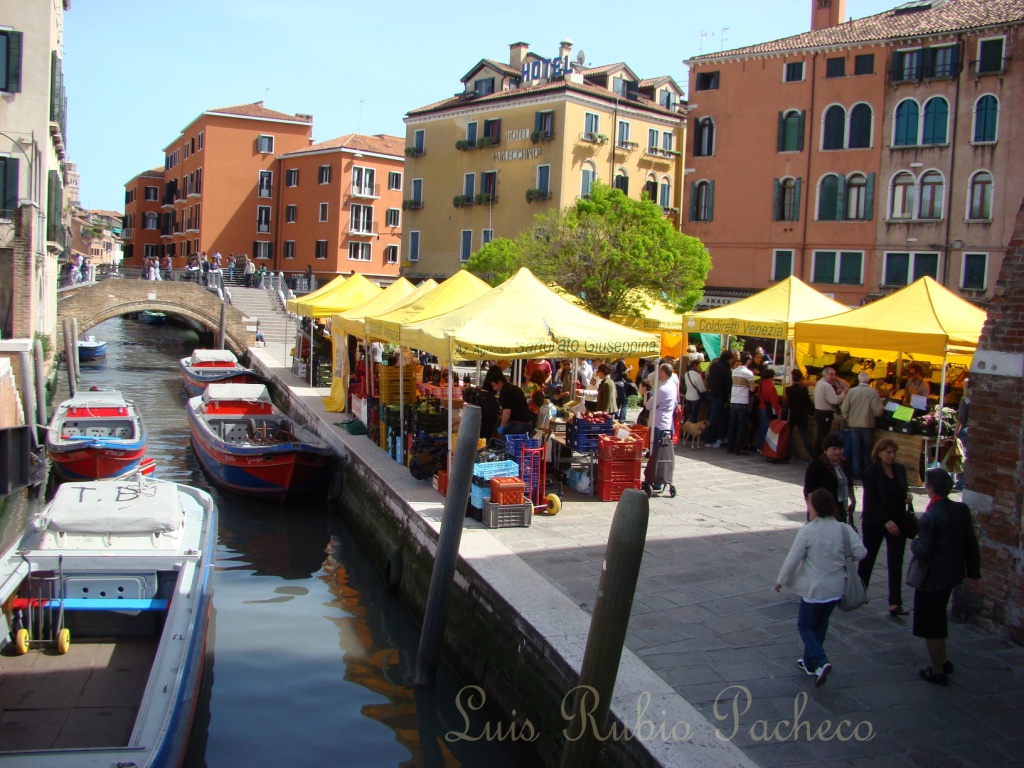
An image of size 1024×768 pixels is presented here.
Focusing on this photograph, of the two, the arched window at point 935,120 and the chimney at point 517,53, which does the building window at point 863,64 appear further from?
the chimney at point 517,53

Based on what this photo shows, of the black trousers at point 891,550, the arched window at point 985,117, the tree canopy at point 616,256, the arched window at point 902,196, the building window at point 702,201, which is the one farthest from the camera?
the building window at point 702,201

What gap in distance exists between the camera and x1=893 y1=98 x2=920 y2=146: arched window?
32.3 metres

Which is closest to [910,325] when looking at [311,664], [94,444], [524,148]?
[311,664]

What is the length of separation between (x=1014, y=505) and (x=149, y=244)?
255 ft

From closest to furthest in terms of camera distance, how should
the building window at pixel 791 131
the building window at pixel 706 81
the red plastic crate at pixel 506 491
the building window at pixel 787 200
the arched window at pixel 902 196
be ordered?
the red plastic crate at pixel 506 491 < the arched window at pixel 902 196 < the building window at pixel 791 131 < the building window at pixel 787 200 < the building window at pixel 706 81

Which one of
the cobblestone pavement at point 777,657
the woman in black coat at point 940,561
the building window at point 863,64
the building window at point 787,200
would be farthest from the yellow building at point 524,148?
the woman in black coat at point 940,561

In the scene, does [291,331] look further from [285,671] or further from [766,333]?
[285,671]

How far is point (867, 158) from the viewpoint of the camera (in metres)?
33.4

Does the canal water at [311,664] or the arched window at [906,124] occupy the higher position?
the arched window at [906,124]

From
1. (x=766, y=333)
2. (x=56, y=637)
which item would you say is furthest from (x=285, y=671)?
(x=766, y=333)

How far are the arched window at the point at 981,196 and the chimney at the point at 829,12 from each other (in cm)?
1087

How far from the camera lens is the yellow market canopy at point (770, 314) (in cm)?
1625

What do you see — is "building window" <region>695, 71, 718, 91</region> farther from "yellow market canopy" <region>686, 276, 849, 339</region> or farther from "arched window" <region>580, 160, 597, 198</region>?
"yellow market canopy" <region>686, 276, 849, 339</region>

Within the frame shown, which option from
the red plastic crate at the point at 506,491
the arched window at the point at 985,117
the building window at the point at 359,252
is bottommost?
the red plastic crate at the point at 506,491
